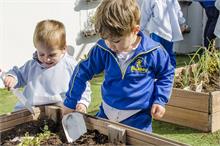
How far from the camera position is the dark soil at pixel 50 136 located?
7.34ft

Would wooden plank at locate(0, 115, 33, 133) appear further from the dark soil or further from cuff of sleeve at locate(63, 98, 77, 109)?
cuff of sleeve at locate(63, 98, 77, 109)

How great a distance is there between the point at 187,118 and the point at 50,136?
1.93 m

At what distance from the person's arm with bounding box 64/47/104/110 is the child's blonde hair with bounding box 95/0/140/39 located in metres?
→ 0.23

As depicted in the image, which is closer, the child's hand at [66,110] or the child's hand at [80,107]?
the child's hand at [66,110]

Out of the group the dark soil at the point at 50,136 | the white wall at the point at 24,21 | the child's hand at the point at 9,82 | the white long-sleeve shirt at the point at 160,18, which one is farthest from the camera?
the white wall at the point at 24,21

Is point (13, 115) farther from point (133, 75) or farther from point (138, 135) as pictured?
point (138, 135)

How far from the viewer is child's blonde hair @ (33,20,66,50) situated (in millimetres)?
2805

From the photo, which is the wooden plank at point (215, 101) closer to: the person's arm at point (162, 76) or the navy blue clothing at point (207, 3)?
the person's arm at point (162, 76)

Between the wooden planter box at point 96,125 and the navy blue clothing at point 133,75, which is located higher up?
the navy blue clothing at point 133,75

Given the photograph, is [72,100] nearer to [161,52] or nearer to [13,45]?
[161,52]

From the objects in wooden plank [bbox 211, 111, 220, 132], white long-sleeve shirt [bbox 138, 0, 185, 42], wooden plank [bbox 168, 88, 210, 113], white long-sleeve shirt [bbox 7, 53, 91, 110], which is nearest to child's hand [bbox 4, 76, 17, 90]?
white long-sleeve shirt [bbox 7, 53, 91, 110]

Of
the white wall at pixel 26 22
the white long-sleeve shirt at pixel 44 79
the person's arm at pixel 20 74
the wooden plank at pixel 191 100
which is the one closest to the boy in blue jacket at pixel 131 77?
the white long-sleeve shirt at pixel 44 79

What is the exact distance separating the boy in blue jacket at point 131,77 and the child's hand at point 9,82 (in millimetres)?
437

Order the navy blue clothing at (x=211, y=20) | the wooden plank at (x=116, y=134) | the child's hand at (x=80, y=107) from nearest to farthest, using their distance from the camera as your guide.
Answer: the wooden plank at (x=116, y=134)
the child's hand at (x=80, y=107)
the navy blue clothing at (x=211, y=20)
